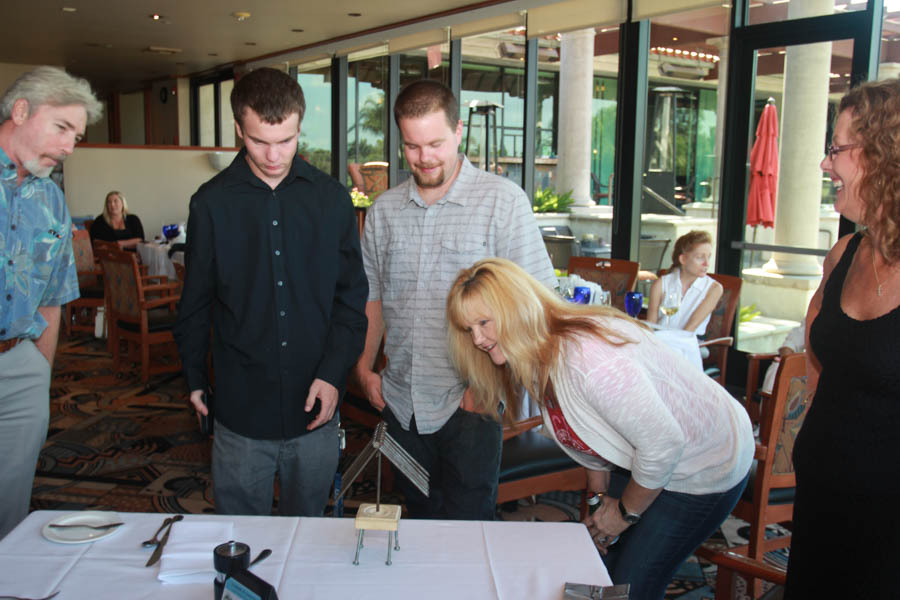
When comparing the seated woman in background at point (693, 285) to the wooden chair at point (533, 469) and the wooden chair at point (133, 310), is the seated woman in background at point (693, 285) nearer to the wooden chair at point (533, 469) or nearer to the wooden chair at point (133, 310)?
the wooden chair at point (533, 469)

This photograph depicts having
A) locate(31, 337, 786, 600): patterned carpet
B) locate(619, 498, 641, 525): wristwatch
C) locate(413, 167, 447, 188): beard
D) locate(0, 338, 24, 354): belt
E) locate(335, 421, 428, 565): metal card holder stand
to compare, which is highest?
locate(413, 167, 447, 188): beard

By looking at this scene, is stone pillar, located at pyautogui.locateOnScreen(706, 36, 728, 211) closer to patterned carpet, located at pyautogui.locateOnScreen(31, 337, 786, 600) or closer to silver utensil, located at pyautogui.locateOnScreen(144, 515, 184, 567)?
patterned carpet, located at pyautogui.locateOnScreen(31, 337, 786, 600)

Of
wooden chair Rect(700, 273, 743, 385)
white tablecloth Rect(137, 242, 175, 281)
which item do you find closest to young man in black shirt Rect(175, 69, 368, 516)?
wooden chair Rect(700, 273, 743, 385)

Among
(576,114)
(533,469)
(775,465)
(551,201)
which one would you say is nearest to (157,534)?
(533,469)

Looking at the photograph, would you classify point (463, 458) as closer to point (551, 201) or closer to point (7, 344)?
point (7, 344)

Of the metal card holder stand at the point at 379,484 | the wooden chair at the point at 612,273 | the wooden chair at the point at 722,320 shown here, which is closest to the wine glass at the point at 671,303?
the wooden chair at the point at 722,320

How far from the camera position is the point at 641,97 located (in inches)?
257

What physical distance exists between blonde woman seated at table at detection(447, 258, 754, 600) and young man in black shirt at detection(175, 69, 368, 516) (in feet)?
1.37

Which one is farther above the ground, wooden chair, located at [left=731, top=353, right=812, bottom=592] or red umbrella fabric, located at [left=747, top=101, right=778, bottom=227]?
red umbrella fabric, located at [left=747, top=101, right=778, bottom=227]

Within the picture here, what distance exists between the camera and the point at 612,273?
16.5 feet

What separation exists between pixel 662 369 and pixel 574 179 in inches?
332

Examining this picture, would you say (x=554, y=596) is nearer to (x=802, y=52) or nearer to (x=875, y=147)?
(x=875, y=147)

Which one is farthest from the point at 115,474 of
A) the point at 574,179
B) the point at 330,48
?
the point at 330,48

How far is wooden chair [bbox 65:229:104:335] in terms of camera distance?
6.98 meters
